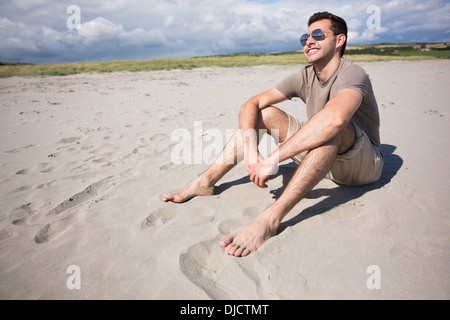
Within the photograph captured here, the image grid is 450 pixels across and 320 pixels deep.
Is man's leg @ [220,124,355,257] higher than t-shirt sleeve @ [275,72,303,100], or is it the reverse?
t-shirt sleeve @ [275,72,303,100]

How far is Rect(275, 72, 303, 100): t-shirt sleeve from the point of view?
2582mm

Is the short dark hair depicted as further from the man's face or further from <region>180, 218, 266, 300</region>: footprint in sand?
<region>180, 218, 266, 300</region>: footprint in sand

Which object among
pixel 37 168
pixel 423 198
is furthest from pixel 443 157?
pixel 37 168

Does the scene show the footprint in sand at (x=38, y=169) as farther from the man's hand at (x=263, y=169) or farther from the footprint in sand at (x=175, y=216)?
the man's hand at (x=263, y=169)

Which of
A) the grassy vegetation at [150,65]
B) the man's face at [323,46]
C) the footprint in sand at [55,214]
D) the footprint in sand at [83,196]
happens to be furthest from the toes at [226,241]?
the grassy vegetation at [150,65]

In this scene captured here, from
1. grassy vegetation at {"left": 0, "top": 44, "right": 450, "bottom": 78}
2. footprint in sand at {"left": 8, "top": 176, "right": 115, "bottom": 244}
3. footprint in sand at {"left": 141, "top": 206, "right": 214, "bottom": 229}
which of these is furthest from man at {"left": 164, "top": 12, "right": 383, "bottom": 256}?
grassy vegetation at {"left": 0, "top": 44, "right": 450, "bottom": 78}

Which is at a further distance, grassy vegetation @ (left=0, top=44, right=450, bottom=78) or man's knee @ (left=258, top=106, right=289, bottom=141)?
grassy vegetation @ (left=0, top=44, right=450, bottom=78)

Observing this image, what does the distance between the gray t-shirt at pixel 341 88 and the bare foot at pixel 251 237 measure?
1.15 metres

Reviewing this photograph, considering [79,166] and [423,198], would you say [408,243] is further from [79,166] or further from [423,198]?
[79,166]

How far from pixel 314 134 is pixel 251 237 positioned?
84 cm

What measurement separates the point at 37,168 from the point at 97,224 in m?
1.81

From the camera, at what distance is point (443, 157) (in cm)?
303

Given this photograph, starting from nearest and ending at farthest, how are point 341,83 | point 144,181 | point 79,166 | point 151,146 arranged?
point 341,83 → point 144,181 → point 79,166 → point 151,146

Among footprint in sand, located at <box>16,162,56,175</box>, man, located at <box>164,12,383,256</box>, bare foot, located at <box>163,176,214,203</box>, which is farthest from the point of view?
footprint in sand, located at <box>16,162,56,175</box>
